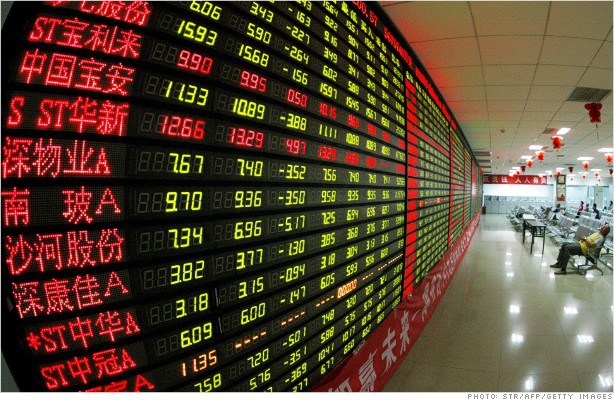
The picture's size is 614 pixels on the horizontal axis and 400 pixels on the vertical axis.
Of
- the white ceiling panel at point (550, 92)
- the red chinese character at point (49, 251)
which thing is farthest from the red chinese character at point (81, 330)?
the white ceiling panel at point (550, 92)

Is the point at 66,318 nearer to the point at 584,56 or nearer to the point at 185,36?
the point at 185,36

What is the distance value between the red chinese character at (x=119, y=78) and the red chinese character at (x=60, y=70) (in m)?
0.11

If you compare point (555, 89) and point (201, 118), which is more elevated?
point (555, 89)

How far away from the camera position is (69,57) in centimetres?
103

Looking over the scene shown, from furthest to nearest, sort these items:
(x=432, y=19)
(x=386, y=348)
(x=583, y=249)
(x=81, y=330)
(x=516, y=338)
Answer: (x=583, y=249)
(x=516, y=338)
(x=432, y=19)
(x=386, y=348)
(x=81, y=330)

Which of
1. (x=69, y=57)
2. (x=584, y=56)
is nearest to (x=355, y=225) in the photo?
(x=69, y=57)

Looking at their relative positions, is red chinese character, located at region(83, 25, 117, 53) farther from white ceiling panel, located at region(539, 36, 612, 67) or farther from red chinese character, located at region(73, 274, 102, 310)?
white ceiling panel, located at region(539, 36, 612, 67)

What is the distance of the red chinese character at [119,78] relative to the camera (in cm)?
111

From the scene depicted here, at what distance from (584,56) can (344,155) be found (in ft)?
11.6

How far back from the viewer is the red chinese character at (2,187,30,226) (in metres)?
0.94

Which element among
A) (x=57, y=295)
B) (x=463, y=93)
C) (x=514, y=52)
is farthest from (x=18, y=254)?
(x=463, y=93)

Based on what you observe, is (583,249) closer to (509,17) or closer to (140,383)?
(509,17)

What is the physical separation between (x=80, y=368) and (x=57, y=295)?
11.4 inches

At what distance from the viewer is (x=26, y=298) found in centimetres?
97
